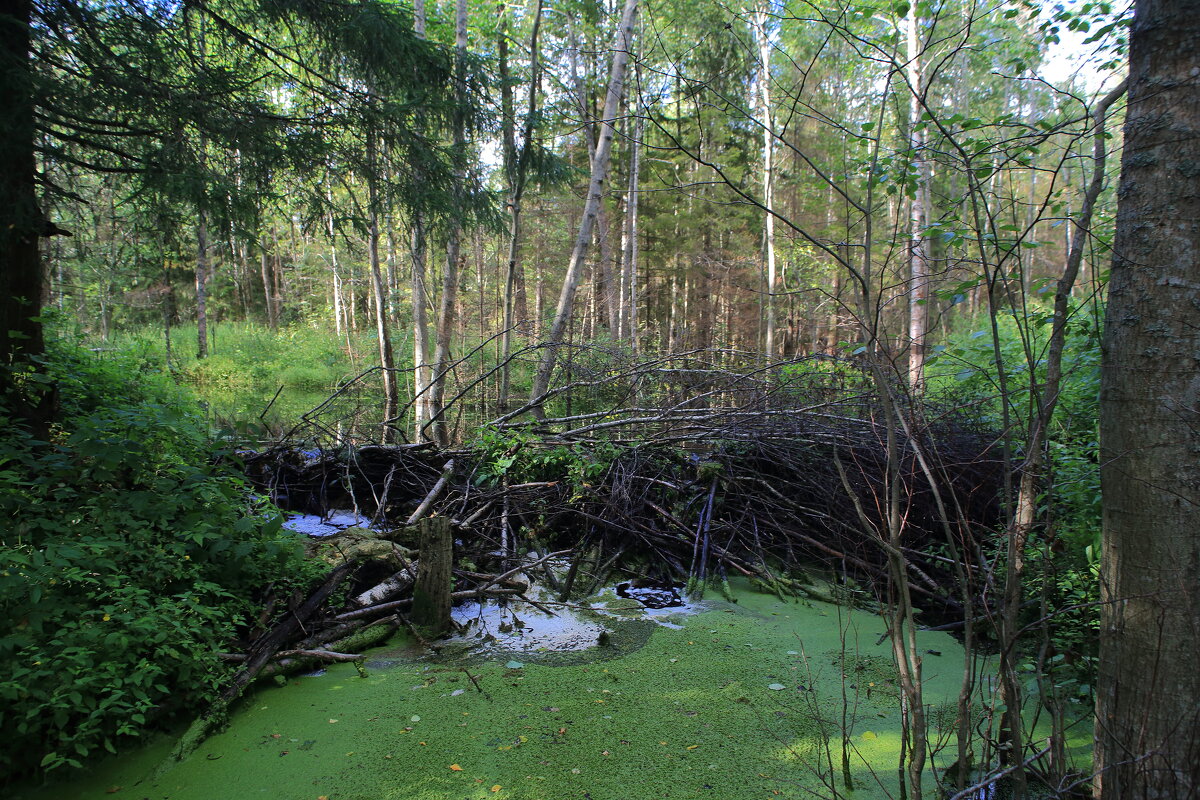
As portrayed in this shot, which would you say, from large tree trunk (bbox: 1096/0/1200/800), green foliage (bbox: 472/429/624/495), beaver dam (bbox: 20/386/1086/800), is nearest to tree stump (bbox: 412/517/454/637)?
beaver dam (bbox: 20/386/1086/800)

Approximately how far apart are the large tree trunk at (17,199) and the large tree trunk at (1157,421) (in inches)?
181

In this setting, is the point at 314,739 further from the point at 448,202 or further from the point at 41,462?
the point at 448,202

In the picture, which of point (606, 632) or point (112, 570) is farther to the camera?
point (606, 632)

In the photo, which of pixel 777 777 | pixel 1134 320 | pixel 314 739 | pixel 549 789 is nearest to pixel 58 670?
pixel 314 739

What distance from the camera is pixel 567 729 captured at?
2723 millimetres

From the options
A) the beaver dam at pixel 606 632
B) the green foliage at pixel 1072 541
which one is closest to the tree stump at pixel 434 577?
the beaver dam at pixel 606 632

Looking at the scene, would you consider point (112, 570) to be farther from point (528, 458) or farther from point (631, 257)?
point (631, 257)

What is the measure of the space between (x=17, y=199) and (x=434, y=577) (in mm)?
2962

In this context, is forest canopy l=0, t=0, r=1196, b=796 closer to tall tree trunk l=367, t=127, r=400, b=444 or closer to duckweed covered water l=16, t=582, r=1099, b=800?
tall tree trunk l=367, t=127, r=400, b=444

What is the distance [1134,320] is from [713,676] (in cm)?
241

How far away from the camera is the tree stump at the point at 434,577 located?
11.9 ft

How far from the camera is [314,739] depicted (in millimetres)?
2633

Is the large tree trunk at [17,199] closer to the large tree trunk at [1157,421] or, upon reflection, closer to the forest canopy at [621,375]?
the forest canopy at [621,375]

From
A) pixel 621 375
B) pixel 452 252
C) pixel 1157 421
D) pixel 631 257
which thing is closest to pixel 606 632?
pixel 621 375
